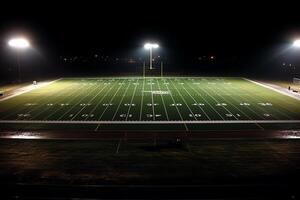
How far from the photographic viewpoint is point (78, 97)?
3073 cm

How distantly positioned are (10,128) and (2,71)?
129 feet

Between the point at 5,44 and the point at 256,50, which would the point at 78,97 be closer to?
the point at 5,44

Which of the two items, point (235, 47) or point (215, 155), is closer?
point (215, 155)

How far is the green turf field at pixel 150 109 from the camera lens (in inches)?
808

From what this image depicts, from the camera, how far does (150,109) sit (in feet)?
82.3

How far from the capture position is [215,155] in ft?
47.2

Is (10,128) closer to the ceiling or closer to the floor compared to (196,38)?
closer to the floor

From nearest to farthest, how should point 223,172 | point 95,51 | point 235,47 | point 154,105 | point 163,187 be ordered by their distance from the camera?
1. point 163,187
2. point 223,172
3. point 154,105
4. point 235,47
5. point 95,51

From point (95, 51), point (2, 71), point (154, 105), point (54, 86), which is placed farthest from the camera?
point (95, 51)

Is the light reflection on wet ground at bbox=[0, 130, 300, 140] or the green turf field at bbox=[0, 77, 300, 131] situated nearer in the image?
the light reflection on wet ground at bbox=[0, 130, 300, 140]

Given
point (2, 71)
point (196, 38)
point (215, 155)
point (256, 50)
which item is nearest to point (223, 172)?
point (215, 155)

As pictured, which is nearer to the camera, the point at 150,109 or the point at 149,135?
the point at 149,135

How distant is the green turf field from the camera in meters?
20.5

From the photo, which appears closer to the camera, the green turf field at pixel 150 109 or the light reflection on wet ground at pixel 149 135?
the light reflection on wet ground at pixel 149 135
